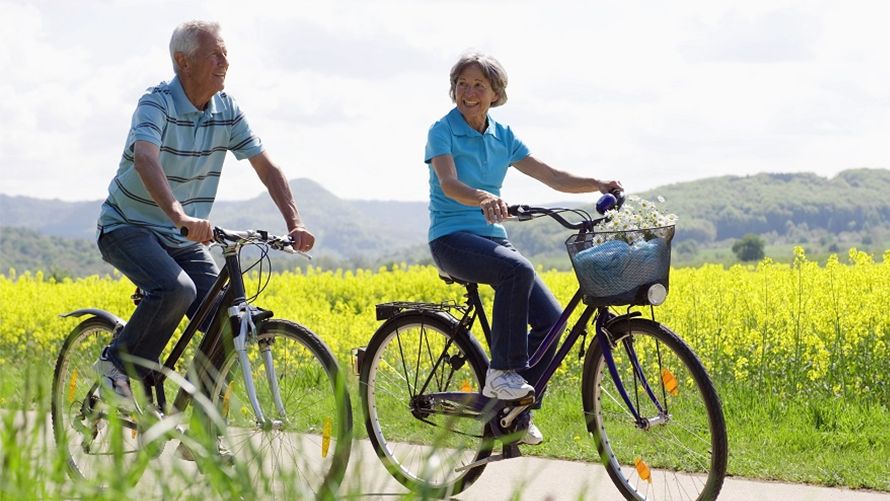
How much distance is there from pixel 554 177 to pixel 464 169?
552 mm

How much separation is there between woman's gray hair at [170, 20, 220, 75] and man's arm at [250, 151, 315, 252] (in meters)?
0.61

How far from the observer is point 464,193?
4930mm

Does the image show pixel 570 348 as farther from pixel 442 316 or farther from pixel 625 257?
pixel 442 316

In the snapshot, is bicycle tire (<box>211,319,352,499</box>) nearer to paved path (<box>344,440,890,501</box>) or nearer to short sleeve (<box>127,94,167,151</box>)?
paved path (<box>344,440,890,501</box>)

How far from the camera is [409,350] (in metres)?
5.76

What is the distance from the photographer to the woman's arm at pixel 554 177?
17.9 ft

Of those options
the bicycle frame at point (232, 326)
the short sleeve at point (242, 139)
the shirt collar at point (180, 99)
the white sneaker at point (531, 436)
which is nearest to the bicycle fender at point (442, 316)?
the white sneaker at point (531, 436)

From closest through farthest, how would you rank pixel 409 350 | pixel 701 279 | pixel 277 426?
pixel 277 426 → pixel 409 350 → pixel 701 279

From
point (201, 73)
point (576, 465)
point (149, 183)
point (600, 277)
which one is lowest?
point (576, 465)

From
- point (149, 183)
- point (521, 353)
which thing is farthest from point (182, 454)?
point (521, 353)

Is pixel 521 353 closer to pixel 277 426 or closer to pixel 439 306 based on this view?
pixel 439 306

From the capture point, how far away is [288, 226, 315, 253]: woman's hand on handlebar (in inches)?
186

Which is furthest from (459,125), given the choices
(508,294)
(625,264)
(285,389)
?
(285,389)

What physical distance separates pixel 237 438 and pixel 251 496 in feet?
7.74
